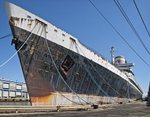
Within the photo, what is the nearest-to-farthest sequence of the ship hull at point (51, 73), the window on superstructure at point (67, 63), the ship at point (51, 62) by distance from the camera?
1. the ship at point (51, 62)
2. the ship hull at point (51, 73)
3. the window on superstructure at point (67, 63)

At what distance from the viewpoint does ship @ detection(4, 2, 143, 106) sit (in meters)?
9.29

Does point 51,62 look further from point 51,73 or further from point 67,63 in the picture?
point 67,63

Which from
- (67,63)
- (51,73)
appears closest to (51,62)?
(51,73)

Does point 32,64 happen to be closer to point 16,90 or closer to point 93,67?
point 93,67

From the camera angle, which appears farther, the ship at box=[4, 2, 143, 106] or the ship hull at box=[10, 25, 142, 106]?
the ship hull at box=[10, 25, 142, 106]

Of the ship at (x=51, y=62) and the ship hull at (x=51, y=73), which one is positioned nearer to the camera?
the ship at (x=51, y=62)

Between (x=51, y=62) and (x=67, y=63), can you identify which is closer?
(x=51, y=62)

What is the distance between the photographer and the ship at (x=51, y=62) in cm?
929

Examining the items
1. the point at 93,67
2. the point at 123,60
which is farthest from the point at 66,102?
the point at 123,60

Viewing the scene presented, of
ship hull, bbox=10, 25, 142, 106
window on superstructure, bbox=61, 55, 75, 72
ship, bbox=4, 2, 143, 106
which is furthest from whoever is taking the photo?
window on superstructure, bbox=61, 55, 75, 72

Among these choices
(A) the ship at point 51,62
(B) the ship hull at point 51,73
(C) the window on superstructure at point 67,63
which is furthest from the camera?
(C) the window on superstructure at point 67,63

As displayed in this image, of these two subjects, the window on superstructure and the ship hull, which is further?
the window on superstructure

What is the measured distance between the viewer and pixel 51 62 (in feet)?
35.4

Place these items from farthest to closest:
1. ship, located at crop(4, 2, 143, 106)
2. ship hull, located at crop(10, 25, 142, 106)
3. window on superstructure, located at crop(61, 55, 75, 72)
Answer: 1. window on superstructure, located at crop(61, 55, 75, 72)
2. ship hull, located at crop(10, 25, 142, 106)
3. ship, located at crop(4, 2, 143, 106)
